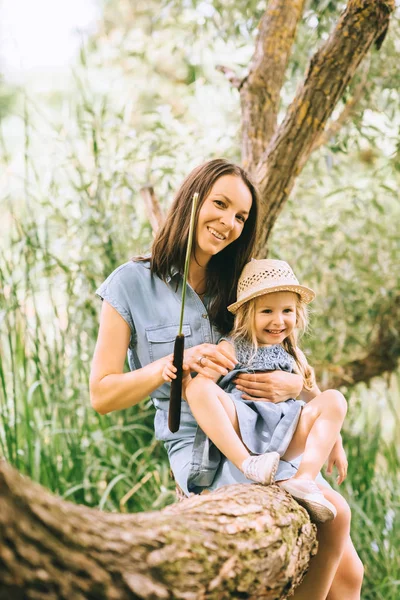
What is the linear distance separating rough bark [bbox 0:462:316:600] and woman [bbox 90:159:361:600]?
436 millimetres

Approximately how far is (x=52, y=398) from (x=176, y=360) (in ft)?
3.45

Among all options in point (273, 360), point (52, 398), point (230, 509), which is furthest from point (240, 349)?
point (52, 398)

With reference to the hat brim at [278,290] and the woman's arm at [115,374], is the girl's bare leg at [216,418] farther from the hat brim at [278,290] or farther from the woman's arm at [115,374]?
the hat brim at [278,290]

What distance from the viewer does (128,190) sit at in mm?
3035

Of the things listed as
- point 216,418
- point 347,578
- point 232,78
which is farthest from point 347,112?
point 347,578

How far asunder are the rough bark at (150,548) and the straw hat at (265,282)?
0.65m

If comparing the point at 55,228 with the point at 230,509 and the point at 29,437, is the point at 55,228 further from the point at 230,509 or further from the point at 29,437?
the point at 230,509

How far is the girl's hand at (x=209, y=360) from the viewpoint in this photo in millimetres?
1687

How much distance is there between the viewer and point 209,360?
5.56ft

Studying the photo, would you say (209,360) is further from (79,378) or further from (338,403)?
(79,378)

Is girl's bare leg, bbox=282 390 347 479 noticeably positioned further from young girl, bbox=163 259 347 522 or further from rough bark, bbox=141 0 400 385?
rough bark, bbox=141 0 400 385

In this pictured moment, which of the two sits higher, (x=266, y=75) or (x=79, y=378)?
(x=266, y=75)

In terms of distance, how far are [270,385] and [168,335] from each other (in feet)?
1.02

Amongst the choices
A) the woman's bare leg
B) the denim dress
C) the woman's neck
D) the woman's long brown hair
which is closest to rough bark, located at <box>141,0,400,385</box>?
the woman's long brown hair
